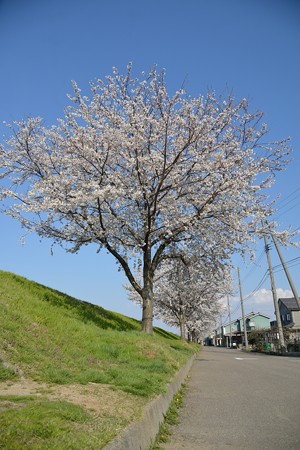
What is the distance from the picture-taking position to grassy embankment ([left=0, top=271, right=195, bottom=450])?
12.1ft

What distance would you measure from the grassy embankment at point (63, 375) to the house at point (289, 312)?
5493cm

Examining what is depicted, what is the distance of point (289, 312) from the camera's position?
6328 centimetres

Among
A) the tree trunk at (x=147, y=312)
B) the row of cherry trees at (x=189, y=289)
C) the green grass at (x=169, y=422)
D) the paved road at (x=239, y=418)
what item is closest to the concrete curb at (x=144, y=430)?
the green grass at (x=169, y=422)

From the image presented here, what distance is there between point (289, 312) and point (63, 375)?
63070mm

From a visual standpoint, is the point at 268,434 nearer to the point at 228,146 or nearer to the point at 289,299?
the point at 228,146

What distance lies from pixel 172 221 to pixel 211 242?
2.47 m

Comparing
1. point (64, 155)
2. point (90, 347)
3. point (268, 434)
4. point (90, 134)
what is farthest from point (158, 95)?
point (268, 434)

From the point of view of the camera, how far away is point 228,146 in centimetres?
1427

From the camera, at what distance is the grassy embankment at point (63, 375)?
3691mm

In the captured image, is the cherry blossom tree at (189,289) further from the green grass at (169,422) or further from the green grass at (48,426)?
→ the green grass at (48,426)

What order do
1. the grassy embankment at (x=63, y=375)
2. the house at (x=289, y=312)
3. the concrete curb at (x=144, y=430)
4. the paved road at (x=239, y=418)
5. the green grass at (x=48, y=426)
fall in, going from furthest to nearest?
the house at (x=289, y=312), the paved road at (x=239, y=418), the concrete curb at (x=144, y=430), the grassy embankment at (x=63, y=375), the green grass at (x=48, y=426)

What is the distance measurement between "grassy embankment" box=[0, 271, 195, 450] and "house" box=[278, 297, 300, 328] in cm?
5493

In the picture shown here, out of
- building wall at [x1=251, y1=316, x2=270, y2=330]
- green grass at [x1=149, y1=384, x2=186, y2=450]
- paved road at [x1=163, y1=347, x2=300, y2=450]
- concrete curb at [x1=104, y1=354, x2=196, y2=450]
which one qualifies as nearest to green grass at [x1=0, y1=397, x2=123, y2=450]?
concrete curb at [x1=104, y1=354, x2=196, y2=450]

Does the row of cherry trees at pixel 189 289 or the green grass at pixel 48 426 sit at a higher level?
the row of cherry trees at pixel 189 289
